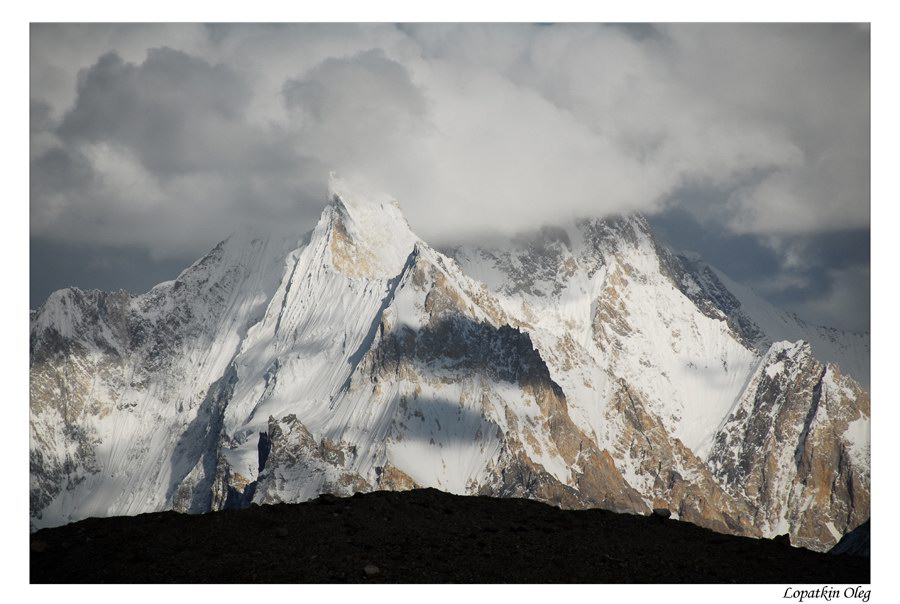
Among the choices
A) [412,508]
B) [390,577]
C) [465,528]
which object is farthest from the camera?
[412,508]

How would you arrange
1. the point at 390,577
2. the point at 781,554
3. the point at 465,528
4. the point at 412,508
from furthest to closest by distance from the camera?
the point at 412,508 → the point at 465,528 → the point at 781,554 → the point at 390,577

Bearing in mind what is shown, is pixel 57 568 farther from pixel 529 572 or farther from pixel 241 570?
pixel 529 572

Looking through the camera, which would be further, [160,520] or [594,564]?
[160,520]

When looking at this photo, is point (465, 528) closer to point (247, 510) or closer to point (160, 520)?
point (247, 510)

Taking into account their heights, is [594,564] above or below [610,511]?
below
